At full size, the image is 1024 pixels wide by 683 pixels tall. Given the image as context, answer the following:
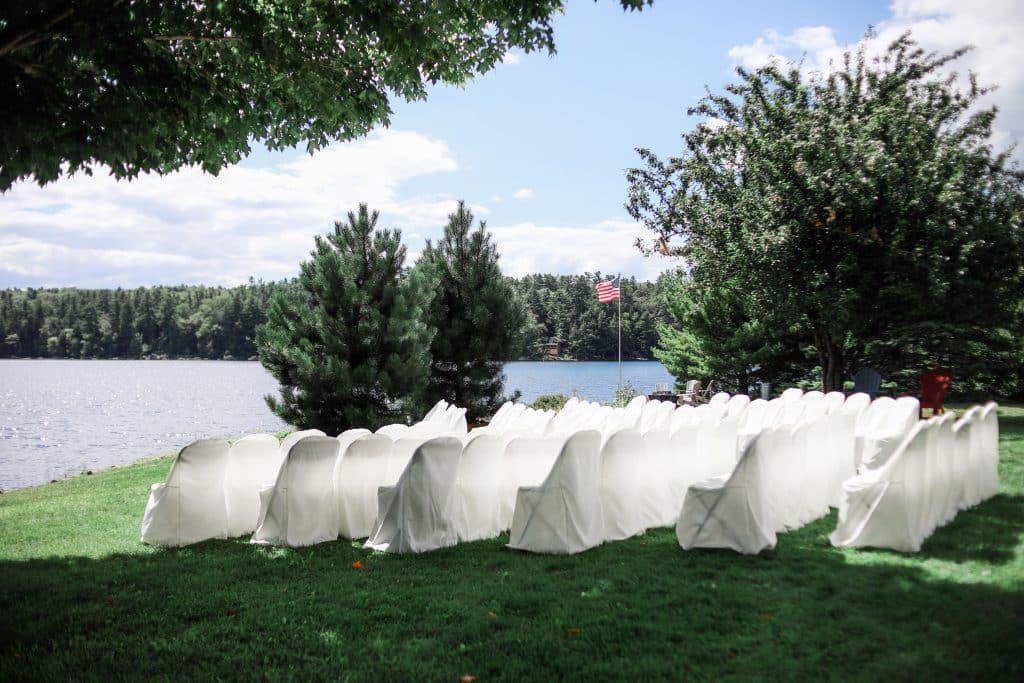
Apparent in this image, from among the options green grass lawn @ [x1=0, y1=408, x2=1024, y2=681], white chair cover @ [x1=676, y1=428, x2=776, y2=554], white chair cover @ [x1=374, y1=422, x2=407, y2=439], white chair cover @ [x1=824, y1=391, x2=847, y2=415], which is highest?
white chair cover @ [x1=824, y1=391, x2=847, y2=415]

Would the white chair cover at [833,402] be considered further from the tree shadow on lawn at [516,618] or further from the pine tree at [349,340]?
the pine tree at [349,340]

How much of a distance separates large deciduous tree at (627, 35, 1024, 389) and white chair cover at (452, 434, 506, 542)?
34.4ft

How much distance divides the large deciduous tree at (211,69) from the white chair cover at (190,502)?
2931 millimetres

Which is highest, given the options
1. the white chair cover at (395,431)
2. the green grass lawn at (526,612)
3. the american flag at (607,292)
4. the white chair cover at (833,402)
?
the american flag at (607,292)

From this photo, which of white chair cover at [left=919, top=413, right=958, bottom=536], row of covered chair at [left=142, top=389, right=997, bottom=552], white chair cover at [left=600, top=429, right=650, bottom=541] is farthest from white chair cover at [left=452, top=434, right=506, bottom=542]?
white chair cover at [left=919, top=413, right=958, bottom=536]

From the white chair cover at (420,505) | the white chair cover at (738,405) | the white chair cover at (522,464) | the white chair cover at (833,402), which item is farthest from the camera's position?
the white chair cover at (738,405)

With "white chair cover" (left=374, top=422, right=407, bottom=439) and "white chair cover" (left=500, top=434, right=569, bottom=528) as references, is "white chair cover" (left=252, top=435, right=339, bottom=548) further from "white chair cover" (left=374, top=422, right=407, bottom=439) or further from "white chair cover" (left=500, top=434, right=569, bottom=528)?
"white chair cover" (left=374, top=422, right=407, bottom=439)

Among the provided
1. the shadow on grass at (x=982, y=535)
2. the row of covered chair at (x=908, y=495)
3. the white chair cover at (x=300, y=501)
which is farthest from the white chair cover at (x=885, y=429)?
the white chair cover at (x=300, y=501)

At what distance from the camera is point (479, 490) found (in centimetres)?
705

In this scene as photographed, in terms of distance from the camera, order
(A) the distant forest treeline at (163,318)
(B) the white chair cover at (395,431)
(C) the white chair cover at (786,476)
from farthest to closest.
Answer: (A) the distant forest treeline at (163,318), (B) the white chair cover at (395,431), (C) the white chair cover at (786,476)

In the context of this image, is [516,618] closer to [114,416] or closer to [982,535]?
Result: [982,535]

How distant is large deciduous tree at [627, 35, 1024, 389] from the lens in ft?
48.5

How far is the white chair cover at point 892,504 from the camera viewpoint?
19.0 feet

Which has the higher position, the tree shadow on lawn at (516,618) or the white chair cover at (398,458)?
the white chair cover at (398,458)
